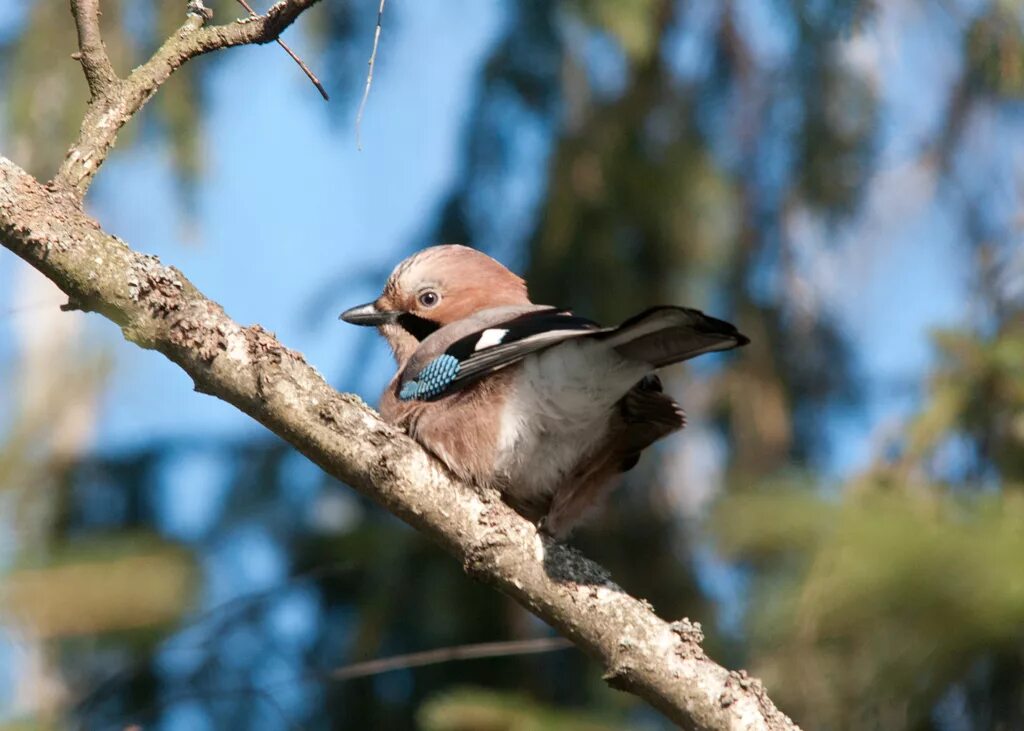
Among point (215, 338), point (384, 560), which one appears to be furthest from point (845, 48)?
point (215, 338)

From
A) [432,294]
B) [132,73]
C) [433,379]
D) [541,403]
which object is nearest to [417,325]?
[432,294]

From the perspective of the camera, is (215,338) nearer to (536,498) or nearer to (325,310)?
(536,498)

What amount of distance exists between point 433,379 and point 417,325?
3.02ft

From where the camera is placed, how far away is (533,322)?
3492mm

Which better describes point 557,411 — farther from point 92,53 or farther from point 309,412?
point 92,53

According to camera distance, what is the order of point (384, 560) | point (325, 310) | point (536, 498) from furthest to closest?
point (325, 310) < point (384, 560) < point (536, 498)

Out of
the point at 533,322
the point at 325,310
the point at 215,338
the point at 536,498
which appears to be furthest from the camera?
the point at 325,310

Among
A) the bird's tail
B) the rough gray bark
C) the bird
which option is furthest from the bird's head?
the rough gray bark

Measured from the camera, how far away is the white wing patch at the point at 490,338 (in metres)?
3.50

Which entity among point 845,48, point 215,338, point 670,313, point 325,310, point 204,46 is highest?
point 845,48

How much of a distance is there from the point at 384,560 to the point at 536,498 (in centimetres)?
195

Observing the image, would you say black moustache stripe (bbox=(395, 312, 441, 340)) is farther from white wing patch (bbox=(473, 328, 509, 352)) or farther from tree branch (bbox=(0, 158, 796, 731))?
tree branch (bbox=(0, 158, 796, 731))

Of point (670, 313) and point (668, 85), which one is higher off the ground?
point (668, 85)

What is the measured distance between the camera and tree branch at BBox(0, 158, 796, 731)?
258 centimetres
